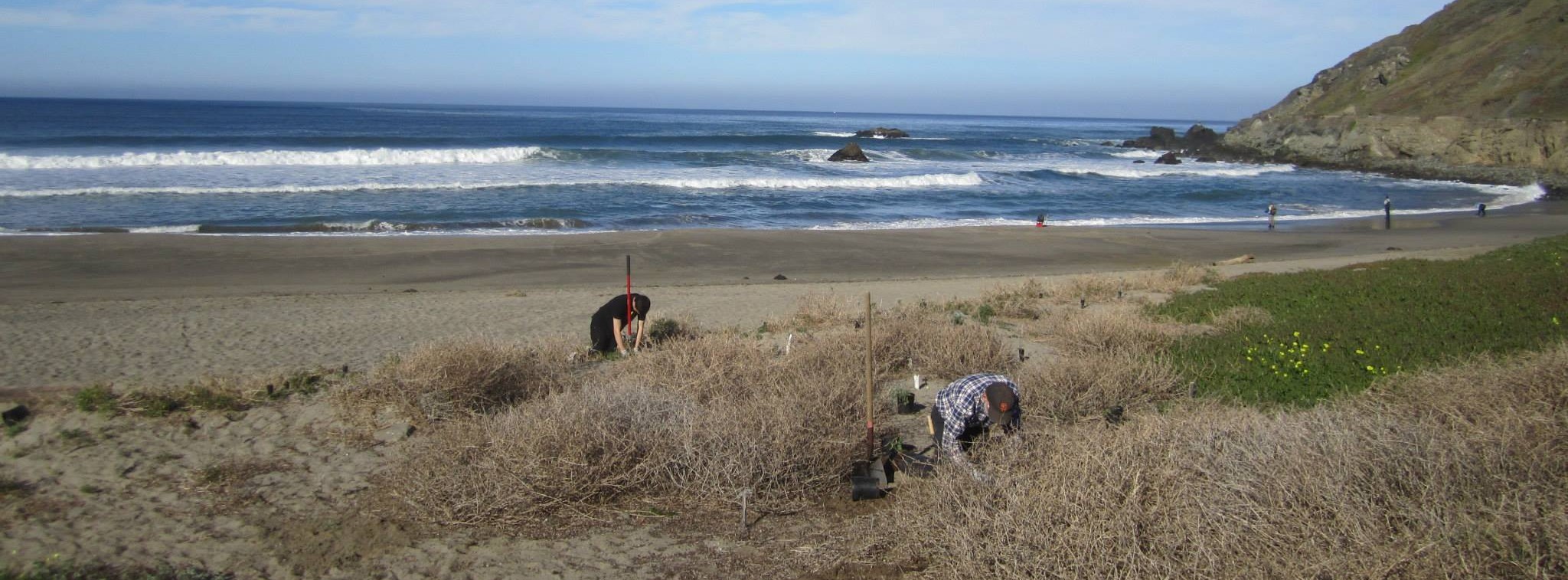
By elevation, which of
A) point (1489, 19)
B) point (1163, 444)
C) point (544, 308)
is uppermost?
point (1489, 19)

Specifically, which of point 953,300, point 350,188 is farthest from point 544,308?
point 350,188

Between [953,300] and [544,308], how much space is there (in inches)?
252

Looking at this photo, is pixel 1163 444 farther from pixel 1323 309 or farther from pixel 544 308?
pixel 544 308

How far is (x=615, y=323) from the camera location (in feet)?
34.0

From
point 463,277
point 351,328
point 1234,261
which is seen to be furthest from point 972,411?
point 1234,261

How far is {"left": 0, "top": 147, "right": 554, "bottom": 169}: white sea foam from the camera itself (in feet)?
125

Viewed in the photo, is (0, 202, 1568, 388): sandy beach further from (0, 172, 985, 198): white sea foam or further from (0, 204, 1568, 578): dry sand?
(0, 172, 985, 198): white sea foam

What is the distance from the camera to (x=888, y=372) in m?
9.84

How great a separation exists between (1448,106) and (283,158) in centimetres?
5995

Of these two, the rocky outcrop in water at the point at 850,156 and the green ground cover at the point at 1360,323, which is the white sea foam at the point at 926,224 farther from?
the rocky outcrop in water at the point at 850,156

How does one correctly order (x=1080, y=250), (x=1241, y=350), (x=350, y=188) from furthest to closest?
(x=350, y=188) → (x=1080, y=250) → (x=1241, y=350)

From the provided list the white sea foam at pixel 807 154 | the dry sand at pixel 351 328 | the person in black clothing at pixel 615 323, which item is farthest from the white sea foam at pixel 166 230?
the white sea foam at pixel 807 154

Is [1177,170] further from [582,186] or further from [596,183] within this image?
[582,186]

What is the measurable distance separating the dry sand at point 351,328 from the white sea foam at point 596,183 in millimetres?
9540
